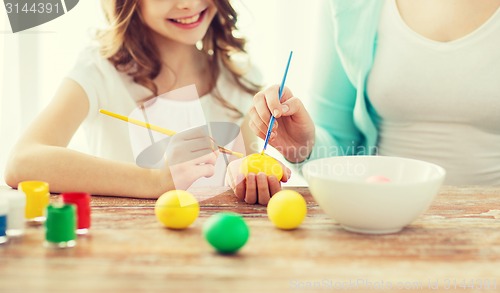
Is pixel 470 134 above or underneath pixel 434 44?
underneath

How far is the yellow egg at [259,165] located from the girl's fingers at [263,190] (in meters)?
0.04

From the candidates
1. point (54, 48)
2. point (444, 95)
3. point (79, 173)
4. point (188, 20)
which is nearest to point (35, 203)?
point (79, 173)

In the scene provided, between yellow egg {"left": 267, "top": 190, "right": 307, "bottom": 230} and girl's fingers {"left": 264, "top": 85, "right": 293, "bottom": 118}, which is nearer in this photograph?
yellow egg {"left": 267, "top": 190, "right": 307, "bottom": 230}

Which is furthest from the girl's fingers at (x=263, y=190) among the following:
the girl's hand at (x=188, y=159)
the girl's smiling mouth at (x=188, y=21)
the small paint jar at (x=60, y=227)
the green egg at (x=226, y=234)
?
the girl's smiling mouth at (x=188, y=21)

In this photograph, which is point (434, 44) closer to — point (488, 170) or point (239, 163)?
point (488, 170)

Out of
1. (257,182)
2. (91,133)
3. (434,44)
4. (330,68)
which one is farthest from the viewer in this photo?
(91,133)

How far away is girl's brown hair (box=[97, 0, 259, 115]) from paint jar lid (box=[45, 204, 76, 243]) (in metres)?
0.99

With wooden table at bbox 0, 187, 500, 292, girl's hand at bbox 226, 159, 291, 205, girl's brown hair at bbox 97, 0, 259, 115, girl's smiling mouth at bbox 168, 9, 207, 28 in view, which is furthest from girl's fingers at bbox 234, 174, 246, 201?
girl's brown hair at bbox 97, 0, 259, 115

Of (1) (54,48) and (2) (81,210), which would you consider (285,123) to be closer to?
(2) (81,210)

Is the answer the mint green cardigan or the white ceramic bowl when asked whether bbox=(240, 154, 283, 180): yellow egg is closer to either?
the white ceramic bowl

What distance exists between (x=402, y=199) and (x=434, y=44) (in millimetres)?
749

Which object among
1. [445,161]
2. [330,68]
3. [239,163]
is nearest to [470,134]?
[445,161]

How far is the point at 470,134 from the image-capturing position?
56.2 inches

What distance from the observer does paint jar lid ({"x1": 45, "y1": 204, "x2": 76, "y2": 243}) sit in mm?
757
